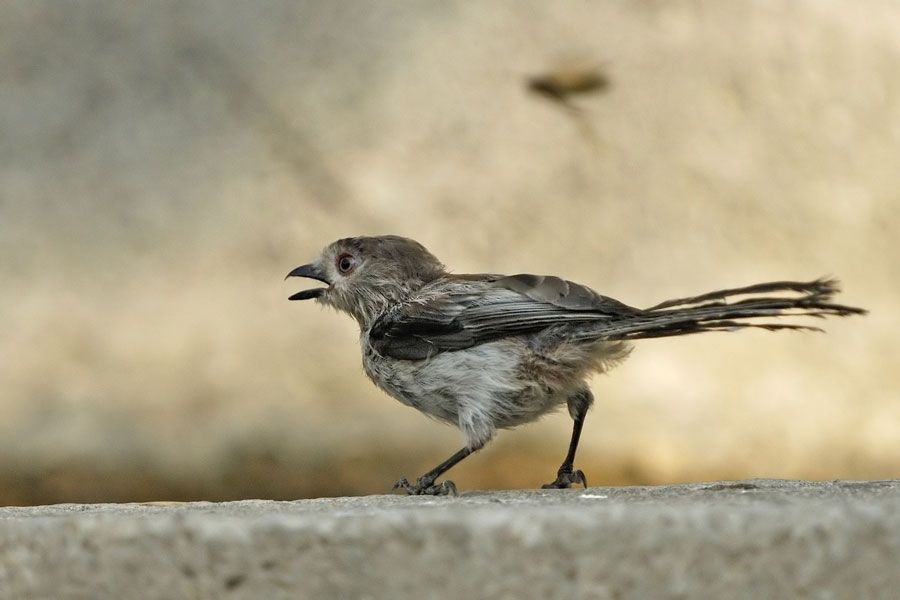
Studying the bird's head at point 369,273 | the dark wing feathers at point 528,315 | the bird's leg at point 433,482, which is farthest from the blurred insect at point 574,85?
the bird's leg at point 433,482

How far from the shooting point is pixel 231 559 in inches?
72.0

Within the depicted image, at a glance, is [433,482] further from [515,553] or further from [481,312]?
[515,553]

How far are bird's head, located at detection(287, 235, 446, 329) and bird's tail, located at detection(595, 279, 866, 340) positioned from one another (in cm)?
82

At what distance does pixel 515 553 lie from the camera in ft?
5.79

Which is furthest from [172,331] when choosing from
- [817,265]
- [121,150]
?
[817,265]

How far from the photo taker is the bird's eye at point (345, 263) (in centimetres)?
371

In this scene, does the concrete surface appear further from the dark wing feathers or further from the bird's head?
the bird's head

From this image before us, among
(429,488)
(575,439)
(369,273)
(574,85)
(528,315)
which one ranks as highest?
(574,85)

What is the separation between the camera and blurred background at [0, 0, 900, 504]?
16.5 feet

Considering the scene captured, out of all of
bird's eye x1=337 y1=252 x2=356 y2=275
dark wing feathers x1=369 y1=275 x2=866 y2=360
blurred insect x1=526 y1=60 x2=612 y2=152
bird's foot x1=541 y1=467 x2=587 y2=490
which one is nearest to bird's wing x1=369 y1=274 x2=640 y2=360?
dark wing feathers x1=369 y1=275 x2=866 y2=360

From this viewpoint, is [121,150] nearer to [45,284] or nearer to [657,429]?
[45,284]

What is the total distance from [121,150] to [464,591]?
160 inches

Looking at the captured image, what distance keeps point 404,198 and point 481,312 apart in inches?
86.1

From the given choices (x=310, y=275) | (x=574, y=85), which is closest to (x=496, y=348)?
(x=310, y=275)
